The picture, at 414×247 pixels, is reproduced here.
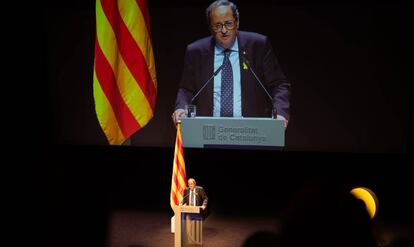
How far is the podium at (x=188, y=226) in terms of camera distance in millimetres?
4125

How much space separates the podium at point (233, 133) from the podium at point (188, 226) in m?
1.36

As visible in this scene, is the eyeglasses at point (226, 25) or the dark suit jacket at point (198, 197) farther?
the eyeglasses at point (226, 25)

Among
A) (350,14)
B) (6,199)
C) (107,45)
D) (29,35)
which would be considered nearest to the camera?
(6,199)

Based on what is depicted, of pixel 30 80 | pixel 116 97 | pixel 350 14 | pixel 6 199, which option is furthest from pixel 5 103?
pixel 350 14

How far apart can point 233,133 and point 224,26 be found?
1390 mm

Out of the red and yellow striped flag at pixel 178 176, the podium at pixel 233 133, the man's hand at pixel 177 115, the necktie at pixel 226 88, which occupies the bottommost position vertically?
the red and yellow striped flag at pixel 178 176

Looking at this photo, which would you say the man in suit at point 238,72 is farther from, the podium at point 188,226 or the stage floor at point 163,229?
the podium at point 188,226

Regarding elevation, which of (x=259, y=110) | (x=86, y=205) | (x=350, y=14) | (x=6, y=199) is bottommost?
(x=86, y=205)

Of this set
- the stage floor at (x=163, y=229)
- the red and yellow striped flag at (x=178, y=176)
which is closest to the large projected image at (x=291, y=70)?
the stage floor at (x=163, y=229)

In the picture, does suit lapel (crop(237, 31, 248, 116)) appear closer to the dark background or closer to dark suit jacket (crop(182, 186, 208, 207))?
the dark background

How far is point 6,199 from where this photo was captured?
2346mm

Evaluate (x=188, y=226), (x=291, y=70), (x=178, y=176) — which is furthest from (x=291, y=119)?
(x=188, y=226)

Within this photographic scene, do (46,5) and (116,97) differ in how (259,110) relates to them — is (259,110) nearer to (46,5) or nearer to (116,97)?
(116,97)

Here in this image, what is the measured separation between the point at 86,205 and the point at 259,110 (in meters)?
2.64
